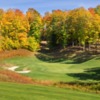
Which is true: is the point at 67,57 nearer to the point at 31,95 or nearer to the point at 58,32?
the point at 58,32

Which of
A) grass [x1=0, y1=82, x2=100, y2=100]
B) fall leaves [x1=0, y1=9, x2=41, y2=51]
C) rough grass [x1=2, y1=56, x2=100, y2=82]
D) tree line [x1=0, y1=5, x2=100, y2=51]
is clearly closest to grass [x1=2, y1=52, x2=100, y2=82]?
rough grass [x1=2, y1=56, x2=100, y2=82]

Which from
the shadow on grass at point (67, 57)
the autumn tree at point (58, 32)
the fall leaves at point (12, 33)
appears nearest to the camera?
the shadow on grass at point (67, 57)

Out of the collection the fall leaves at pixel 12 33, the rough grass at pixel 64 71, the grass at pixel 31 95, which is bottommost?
the rough grass at pixel 64 71

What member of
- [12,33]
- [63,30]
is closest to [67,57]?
[63,30]

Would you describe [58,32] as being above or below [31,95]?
above

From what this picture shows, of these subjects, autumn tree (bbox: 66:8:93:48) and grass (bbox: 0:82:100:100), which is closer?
grass (bbox: 0:82:100:100)

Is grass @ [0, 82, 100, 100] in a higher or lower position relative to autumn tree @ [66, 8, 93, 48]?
lower

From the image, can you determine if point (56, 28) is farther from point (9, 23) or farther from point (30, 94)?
point (30, 94)

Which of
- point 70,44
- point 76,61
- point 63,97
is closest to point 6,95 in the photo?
point 63,97

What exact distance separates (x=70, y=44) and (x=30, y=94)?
77.2 m

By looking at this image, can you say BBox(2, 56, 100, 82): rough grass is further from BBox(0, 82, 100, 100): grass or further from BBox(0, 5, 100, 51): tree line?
BBox(0, 82, 100, 100): grass

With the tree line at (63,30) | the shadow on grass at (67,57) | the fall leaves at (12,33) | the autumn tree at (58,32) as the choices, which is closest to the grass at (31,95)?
the shadow on grass at (67,57)

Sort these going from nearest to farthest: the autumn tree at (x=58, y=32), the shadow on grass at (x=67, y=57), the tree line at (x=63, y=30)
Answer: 1. the shadow on grass at (x=67, y=57)
2. the tree line at (x=63, y=30)
3. the autumn tree at (x=58, y=32)

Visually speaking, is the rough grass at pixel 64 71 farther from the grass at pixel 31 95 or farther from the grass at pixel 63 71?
the grass at pixel 31 95
